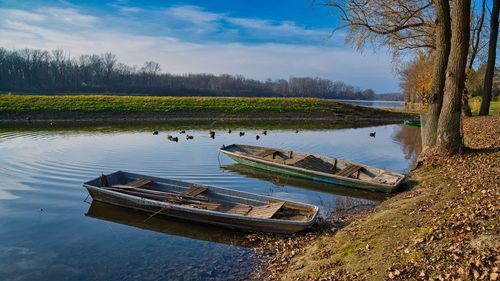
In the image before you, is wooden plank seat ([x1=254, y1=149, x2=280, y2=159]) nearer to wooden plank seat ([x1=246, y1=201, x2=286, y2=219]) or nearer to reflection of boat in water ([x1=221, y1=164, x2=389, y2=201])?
reflection of boat in water ([x1=221, y1=164, x2=389, y2=201])

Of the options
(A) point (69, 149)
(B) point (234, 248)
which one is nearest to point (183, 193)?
(B) point (234, 248)

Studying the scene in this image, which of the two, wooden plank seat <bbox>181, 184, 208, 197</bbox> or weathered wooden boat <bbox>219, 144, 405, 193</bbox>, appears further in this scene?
weathered wooden boat <bbox>219, 144, 405, 193</bbox>

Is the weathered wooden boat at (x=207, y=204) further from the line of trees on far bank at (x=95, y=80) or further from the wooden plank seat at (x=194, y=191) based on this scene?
the line of trees on far bank at (x=95, y=80)

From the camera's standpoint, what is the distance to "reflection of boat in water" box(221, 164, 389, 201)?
47.3ft

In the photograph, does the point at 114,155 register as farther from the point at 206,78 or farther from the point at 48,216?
the point at 206,78

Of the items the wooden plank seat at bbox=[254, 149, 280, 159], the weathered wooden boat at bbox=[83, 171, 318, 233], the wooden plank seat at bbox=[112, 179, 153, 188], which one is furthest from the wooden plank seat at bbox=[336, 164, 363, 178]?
the wooden plank seat at bbox=[112, 179, 153, 188]

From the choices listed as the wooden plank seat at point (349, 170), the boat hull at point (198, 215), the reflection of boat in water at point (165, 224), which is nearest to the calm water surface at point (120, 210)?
the reflection of boat in water at point (165, 224)

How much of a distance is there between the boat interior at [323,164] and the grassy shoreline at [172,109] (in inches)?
1133

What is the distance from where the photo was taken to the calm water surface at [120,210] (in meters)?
8.70

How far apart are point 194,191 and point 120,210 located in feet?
7.83

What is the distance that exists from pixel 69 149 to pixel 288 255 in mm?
18172

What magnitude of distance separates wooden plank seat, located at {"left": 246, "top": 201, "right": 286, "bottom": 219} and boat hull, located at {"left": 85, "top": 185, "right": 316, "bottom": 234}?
0.33 meters

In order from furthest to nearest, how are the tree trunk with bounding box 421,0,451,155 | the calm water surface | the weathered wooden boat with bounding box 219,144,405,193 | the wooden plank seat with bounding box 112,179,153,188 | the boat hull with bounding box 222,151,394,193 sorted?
the tree trunk with bounding box 421,0,451,155 → the weathered wooden boat with bounding box 219,144,405,193 → the boat hull with bounding box 222,151,394,193 → the wooden plank seat with bounding box 112,179,153,188 → the calm water surface

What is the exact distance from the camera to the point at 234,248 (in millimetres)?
9672
